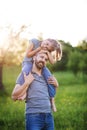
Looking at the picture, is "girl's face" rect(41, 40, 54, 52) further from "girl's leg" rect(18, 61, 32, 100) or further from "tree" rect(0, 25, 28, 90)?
"tree" rect(0, 25, 28, 90)

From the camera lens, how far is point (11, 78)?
14.2 ft

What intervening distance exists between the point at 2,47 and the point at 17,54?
15 cm

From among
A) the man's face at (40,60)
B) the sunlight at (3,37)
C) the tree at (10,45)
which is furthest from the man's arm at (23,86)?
the sunlight at (3,37)

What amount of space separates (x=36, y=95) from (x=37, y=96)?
1cm

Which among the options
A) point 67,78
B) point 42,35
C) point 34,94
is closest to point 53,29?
Answer: point 42,35

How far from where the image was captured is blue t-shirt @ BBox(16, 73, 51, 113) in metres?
3.89

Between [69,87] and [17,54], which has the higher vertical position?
[17,54]

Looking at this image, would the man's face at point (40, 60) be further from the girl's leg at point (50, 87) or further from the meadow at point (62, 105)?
the meadow at point (62, 105)

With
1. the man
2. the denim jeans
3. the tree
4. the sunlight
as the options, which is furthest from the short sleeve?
the sunlight

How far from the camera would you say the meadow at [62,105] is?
4.29m

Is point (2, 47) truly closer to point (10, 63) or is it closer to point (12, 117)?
point (10, 63)

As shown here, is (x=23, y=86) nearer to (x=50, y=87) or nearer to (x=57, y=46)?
(x=50, y=87)

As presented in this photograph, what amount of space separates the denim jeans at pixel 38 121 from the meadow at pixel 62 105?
362 millimetres

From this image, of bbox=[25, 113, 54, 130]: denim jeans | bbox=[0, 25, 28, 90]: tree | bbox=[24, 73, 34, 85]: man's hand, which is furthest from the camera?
bbox=[0, 25, 28, 90]: tree
